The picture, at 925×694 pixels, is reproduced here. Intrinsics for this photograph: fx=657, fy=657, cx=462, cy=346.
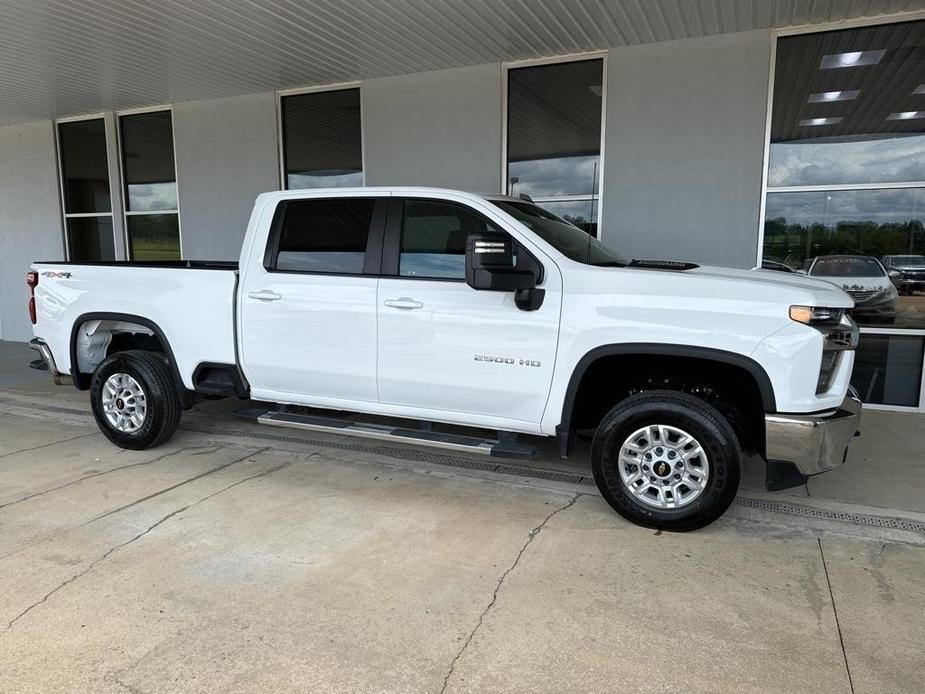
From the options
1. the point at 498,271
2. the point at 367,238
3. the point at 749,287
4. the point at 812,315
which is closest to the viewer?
the point at 812,315

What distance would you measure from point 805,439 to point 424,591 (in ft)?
7.34

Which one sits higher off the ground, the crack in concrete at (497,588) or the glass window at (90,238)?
the glass window at (90,238)

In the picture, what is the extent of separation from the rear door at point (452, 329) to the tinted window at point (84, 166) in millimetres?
8914

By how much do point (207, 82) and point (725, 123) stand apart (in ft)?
22.3

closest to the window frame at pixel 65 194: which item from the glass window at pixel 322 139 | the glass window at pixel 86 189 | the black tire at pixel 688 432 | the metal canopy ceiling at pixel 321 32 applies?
the glass window at pixel 86 189

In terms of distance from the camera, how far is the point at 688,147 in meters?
7.30

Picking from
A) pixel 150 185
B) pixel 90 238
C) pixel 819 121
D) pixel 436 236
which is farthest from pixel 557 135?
pixel 90 238

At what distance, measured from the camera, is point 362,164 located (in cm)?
912

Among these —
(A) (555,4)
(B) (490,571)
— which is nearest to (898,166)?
(A) (555,4)

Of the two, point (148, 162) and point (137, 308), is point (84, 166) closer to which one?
point (148, 162)

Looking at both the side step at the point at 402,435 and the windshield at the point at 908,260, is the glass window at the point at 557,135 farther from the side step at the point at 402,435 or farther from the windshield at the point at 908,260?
the side step at the point at 402,435

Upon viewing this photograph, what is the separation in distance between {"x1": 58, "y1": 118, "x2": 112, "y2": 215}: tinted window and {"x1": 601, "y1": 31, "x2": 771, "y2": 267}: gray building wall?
8.74 m

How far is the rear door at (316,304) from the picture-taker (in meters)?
4.72

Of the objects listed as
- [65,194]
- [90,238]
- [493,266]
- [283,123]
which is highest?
[283,123]
